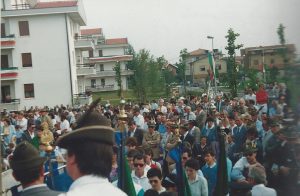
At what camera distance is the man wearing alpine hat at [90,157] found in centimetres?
193

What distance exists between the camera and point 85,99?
38625mm

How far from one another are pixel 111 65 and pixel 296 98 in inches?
2755

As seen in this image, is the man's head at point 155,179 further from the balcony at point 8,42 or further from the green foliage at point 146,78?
the green foliage at point 146,78

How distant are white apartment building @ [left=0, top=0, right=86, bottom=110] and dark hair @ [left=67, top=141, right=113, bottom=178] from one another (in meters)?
36.2

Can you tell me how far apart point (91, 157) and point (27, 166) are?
104cm

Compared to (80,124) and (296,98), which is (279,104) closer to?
(296,98)

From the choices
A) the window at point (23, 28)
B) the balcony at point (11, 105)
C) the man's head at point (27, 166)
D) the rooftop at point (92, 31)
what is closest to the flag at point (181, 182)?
the man's head at point (27, 166)

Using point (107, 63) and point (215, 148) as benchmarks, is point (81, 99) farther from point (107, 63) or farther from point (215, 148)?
point (107, 63)

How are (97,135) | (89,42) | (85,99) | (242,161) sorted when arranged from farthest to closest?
(89,42)
(85,99)
(242,161)
(97,135)

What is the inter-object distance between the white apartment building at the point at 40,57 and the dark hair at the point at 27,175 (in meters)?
35.2

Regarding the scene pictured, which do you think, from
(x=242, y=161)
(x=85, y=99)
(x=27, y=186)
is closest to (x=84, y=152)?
(x=27, y=186)

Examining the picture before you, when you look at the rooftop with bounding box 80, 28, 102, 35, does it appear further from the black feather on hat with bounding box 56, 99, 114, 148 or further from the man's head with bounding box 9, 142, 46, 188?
the black feather on hat with bounding box 56, 99, 114, 148

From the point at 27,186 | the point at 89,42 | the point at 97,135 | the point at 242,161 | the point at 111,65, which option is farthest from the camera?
the point at 111,65

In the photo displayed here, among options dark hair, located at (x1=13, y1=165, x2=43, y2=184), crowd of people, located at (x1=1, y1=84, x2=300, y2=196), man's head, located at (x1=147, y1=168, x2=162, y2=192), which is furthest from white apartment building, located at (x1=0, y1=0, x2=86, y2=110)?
dark hair, located at (x1=13, y1=165, x2=43, y2=184)
